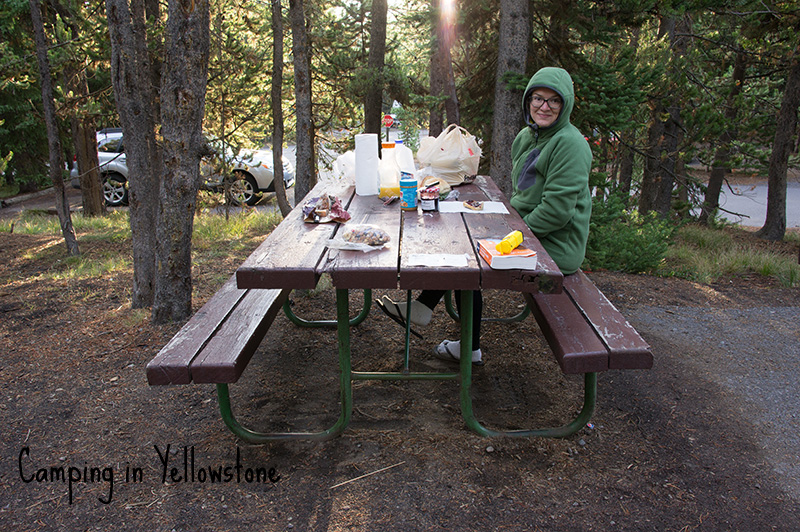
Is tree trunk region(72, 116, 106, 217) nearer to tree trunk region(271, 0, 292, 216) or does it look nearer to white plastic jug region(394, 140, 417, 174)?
tree trunk region(271, 0, 292, 216)

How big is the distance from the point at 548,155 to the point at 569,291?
2.52 ft

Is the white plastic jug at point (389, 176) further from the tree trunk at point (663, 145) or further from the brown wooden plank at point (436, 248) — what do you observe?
the tree trunk at point (663, 145)

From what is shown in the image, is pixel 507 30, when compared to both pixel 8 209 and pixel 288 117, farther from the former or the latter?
pixel 8 209

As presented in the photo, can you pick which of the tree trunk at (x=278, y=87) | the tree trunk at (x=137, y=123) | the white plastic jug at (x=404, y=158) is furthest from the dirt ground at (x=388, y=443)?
the tree trunk at (x=278, y=87)

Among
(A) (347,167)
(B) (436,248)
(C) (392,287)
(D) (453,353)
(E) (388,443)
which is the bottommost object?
(E) (388,443)

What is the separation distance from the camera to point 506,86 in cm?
571

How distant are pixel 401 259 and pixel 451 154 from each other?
2.01m

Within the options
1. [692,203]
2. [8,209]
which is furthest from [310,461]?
[8,209]

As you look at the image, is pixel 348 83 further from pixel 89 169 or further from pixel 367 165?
pixel 89 169

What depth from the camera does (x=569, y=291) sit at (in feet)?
10.4

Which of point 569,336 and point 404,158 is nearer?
point 569,336

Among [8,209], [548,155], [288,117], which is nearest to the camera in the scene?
[548,155]

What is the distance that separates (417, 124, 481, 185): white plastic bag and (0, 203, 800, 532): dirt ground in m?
1.16

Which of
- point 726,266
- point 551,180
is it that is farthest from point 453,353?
point 726,266
